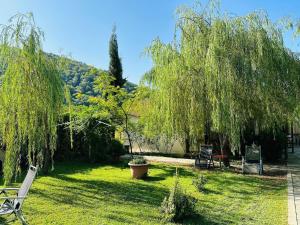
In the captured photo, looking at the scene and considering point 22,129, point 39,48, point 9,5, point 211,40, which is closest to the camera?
point 22,129

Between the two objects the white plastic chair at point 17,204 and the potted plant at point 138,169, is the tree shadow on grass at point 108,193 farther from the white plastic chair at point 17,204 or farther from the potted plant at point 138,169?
the white plastic chair at point 17,204

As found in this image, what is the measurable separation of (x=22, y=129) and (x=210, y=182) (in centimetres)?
542

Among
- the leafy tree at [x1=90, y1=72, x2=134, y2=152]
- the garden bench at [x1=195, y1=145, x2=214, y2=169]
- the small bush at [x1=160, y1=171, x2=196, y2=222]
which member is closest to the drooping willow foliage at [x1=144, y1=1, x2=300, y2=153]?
the garden bench at [x1=195, y1=145, x2=214, y2=169]

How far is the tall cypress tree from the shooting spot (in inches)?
1100

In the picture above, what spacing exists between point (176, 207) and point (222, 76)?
5.67 m

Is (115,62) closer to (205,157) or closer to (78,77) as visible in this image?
(78,77)

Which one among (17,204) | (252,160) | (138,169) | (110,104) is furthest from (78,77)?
(17,204)

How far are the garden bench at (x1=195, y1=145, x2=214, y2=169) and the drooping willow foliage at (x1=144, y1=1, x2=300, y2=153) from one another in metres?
0.62

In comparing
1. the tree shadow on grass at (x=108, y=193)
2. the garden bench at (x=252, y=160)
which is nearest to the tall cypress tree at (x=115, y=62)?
the garden bench at (x=252, y=160)

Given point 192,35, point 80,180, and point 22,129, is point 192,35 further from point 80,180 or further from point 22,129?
point 22,129

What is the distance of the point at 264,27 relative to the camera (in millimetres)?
11586

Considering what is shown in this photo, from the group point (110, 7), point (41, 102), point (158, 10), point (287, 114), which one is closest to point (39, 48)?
point (41, 102)

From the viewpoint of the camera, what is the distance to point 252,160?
12133 millimetres

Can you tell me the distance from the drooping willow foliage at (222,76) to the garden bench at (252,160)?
0.84 metres
